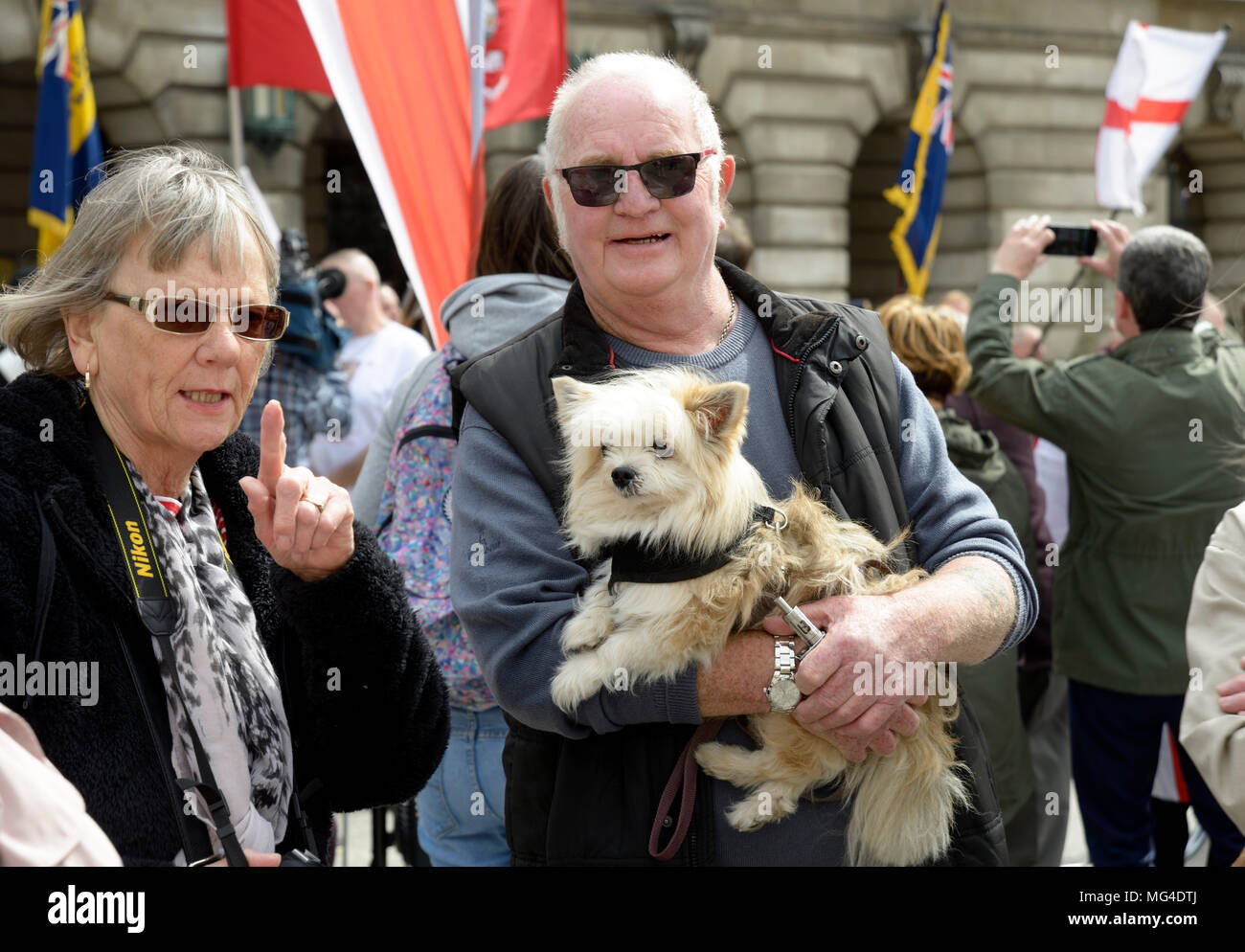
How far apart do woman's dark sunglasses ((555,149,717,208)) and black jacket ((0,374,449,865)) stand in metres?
0.85

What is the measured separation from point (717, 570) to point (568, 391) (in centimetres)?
47

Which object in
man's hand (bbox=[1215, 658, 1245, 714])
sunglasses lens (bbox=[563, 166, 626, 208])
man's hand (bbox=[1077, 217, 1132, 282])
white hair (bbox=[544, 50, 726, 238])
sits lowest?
man's hand (bbox=[1215, 658, 1245, 714])

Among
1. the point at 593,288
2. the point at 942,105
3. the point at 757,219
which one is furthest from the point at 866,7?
the point at 593,288

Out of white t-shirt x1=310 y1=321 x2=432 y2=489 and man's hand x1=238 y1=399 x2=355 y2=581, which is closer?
man's hand x1=238 y1=399 x2=355 y2=581

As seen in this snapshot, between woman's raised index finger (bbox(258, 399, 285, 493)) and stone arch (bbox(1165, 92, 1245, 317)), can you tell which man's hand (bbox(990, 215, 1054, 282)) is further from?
stone arch (bbox(1165, 92, 1245, 317))

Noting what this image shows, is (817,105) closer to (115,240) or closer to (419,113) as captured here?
(419,113)

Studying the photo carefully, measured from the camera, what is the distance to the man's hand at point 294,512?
2445 mm

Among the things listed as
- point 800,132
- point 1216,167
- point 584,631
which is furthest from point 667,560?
point 1216,167

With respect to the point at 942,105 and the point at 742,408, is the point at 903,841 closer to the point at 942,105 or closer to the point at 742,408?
the point at 742,408

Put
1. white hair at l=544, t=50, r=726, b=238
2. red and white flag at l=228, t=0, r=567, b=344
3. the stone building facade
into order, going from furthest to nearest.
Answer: the stone building facade < red and white flag at l=228, t=0, r=567, b=344 < white hair at l=544, t=50, r=726, b=238

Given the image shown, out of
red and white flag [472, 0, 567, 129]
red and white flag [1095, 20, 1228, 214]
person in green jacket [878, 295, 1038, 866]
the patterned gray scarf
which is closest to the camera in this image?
the patterned gray scarf

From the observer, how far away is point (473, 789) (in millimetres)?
3797

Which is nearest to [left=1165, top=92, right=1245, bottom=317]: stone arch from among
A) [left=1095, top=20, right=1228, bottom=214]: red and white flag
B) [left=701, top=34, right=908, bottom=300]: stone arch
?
[left=701, top=34, right=908, bottom=300]: stone arch

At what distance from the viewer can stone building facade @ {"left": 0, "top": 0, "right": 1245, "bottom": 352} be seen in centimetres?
1614
